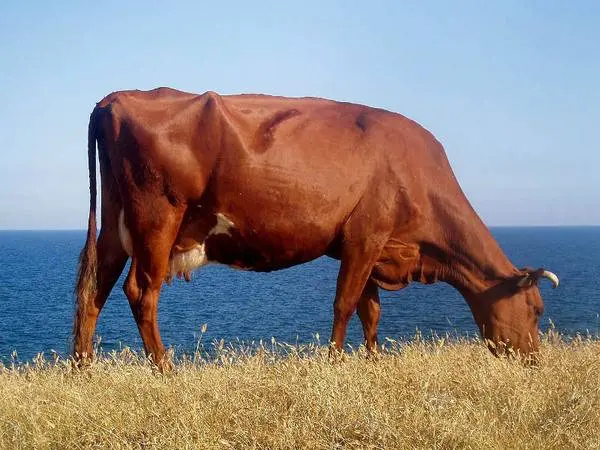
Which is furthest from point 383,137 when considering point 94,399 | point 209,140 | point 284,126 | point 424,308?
point 424,308

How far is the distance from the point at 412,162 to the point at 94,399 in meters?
4.42

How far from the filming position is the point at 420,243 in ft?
27.1

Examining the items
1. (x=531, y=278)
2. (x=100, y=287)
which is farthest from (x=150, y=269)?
(x=531, y=278)

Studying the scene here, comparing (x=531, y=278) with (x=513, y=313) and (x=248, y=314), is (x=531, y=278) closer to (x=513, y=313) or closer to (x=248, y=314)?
(x=513, y=313)

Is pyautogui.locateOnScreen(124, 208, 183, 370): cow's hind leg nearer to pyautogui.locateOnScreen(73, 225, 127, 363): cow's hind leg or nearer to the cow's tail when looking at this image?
the cow's tail

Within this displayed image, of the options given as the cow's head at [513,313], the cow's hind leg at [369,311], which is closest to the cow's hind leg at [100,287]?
the cow's hind leg at [369,311]

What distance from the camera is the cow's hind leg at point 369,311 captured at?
868 centimetres

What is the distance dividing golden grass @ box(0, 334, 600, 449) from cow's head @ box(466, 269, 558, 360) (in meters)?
0.90

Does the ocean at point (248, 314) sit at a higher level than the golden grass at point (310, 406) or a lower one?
lower

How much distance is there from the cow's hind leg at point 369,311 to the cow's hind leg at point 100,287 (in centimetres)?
306

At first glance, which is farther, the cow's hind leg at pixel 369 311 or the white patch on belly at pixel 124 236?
the cow's hind leg at pixel 369 311

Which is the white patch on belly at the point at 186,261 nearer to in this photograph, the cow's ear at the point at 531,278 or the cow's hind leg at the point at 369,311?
the cow's hind leg at the point at 369,311

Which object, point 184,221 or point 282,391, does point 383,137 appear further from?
point 282,391

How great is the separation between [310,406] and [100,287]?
3796 millimetres
